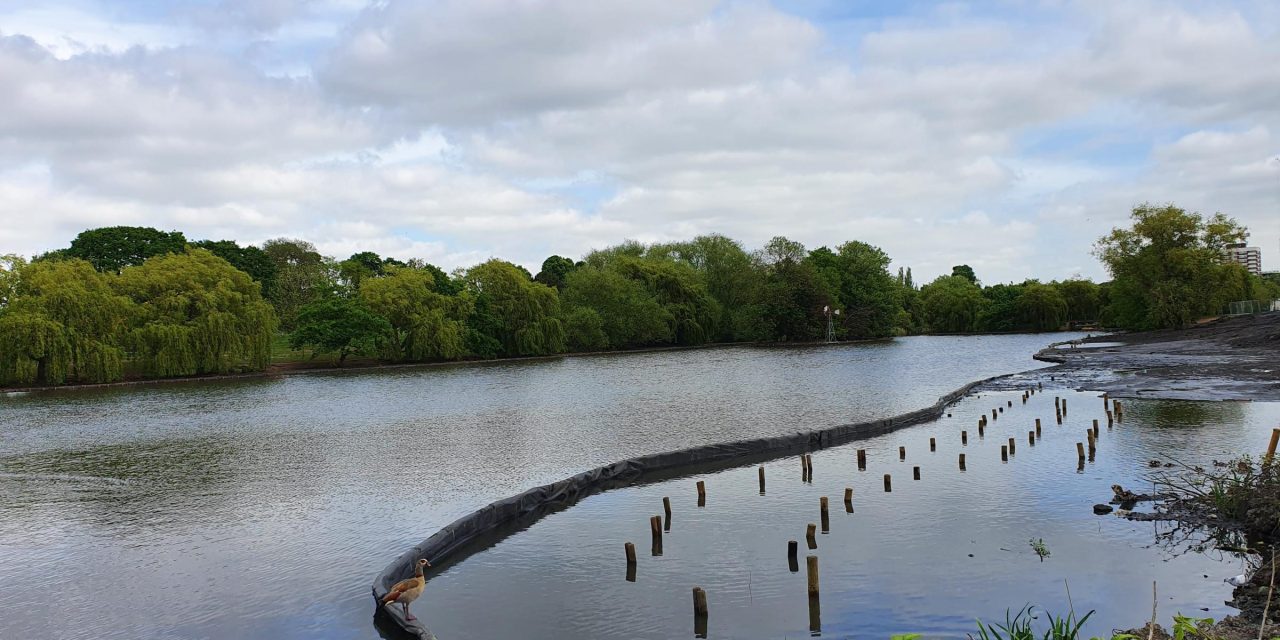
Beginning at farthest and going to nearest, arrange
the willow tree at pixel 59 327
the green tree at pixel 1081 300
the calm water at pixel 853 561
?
the green tree at pixel 1081 300
the willow tree at pixel 59 327
the calm water at pixel 853 561

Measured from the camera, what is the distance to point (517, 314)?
97.8 m

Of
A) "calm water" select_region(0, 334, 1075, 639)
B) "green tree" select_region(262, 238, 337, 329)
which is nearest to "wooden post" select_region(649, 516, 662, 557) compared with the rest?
"calm water" select_region(0, 334, 1075, 639)

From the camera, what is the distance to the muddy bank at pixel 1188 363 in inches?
1563

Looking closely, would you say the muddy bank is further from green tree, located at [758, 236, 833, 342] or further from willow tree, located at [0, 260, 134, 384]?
willow tree, located at [0, 260, 134, 384]

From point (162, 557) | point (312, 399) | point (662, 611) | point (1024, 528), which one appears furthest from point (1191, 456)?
point (312, 399)

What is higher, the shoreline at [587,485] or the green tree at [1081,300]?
the green tree at [1081,300]

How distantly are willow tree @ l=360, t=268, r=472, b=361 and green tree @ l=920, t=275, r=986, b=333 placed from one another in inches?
3701

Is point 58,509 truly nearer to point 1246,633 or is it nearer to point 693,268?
point 1246,633

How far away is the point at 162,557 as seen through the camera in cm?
1772

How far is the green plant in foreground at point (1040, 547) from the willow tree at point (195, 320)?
68.2 m

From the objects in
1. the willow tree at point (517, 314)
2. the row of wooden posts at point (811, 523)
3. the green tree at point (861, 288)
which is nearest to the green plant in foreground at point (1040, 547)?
the row of wooden posts at point (811, 523)

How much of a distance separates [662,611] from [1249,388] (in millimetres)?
36832

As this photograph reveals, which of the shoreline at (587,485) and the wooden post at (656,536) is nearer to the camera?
the shoreline at (587,485)

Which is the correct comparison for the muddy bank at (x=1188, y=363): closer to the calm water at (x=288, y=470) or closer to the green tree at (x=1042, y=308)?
the calm water at (x=288, y=470)
